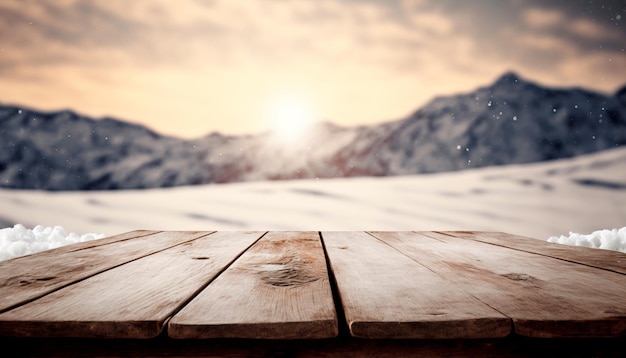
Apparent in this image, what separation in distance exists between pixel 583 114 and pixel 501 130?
61cm

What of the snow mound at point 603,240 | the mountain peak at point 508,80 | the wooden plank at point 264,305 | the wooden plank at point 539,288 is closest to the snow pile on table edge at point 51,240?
the snow mound at point 603,240

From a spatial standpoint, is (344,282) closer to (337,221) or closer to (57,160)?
(337,221)

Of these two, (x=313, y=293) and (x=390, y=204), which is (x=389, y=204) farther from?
(x=313, y=293)

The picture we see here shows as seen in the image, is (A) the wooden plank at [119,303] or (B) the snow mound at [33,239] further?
(B) the snow mound at [33,239]

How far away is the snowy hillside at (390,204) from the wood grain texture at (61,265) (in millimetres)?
1598

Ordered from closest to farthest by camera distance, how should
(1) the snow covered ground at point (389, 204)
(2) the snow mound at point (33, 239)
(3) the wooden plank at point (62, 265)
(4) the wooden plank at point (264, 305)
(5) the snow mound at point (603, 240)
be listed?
(4) the wooden plank at point (264, 305) < (3) the wooden plank at point (62, 265) < (2) the snow mound at point (33, 239) < (5) the snow mound at point (603, 240) < (1) the snow covered ground at point (389, 204)

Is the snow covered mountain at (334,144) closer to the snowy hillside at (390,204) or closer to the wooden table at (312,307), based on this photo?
the snowy hillside at (390,204)

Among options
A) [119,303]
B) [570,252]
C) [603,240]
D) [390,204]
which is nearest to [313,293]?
[119,303]

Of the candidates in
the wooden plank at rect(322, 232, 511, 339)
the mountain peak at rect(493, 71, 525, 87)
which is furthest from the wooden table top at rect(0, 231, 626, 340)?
the mountain peak at rect(493, 71, 525, 87)

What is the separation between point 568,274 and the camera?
65cm

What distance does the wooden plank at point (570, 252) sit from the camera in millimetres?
754

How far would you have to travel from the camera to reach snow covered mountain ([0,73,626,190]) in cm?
309

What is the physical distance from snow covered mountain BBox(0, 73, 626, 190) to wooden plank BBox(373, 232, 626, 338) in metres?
2.43

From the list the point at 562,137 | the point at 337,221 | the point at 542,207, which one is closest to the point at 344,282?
the point at 337,221
